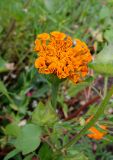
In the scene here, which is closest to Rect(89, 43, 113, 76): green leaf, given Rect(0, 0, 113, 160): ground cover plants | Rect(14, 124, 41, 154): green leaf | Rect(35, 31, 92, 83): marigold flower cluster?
Rect(0, 0, 113, 160): ground cover plants

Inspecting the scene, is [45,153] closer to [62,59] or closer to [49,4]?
[62,59]

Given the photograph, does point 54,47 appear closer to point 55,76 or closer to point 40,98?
point 55,76

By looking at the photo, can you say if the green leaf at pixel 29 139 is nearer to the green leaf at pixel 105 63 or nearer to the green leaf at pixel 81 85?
the green leaf at pixel 81 85

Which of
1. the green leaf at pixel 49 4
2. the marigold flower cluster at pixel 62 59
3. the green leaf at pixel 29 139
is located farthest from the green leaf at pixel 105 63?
the green leaf at pixel 49 4

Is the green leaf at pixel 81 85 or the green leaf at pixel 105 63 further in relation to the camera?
the green leaf at pixel 81 85

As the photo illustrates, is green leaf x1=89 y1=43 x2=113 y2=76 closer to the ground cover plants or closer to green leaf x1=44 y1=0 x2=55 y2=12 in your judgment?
the ground cover plants

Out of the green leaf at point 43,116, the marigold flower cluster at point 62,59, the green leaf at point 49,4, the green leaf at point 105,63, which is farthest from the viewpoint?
the green leaf at point 49,4
